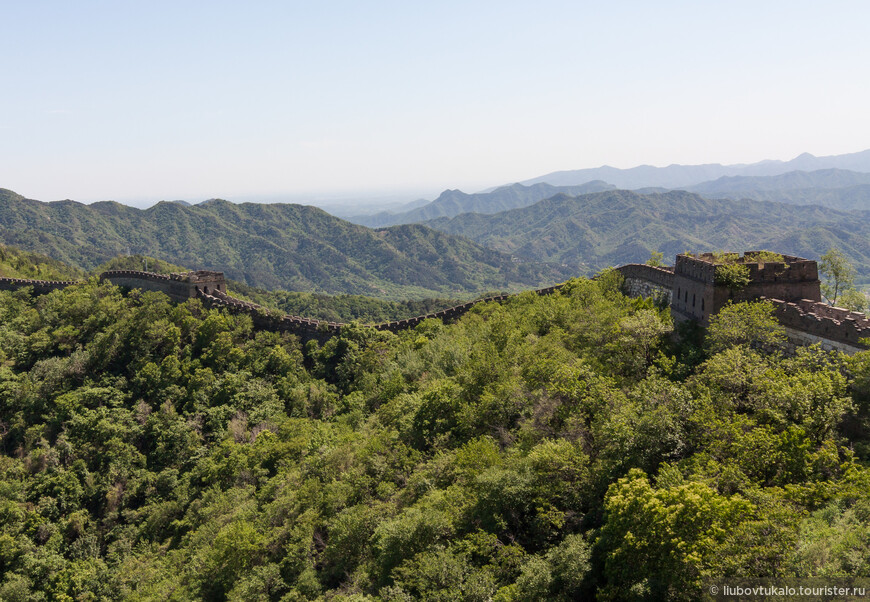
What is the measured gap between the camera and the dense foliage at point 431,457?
15.0 meters

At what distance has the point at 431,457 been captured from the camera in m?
27.2

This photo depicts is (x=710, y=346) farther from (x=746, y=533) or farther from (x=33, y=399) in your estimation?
(x=33, y=399)

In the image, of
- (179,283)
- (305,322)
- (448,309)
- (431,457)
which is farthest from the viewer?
(179,283)

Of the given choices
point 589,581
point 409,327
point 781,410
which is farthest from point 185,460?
point 781,410

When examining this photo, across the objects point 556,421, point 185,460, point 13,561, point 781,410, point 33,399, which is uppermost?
point 781,410

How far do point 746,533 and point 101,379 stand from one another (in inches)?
1956

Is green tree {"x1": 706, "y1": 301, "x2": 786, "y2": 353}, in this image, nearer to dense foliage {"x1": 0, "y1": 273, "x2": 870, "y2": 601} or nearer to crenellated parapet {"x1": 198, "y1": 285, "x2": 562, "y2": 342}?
dense foliage {"x1": 0, "y1": 273, "x2": 870, "y2": 601}

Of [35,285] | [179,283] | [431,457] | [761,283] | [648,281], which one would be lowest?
[431,457]

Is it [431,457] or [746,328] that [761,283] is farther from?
[431,457]

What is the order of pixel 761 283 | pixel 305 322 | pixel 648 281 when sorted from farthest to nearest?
pixel 305 322 → pixel 648 281 → pixel 761 283

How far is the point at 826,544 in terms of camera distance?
12.5m

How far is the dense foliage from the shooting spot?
591 inches

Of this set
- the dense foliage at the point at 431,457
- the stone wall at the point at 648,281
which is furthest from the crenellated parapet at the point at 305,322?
the stone wall at the point at 648,281

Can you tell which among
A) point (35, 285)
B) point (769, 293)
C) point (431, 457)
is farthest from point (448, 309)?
point (35, 285)
